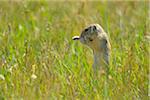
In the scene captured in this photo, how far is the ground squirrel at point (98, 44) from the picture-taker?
212 inches

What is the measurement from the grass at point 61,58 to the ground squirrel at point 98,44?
9 cm

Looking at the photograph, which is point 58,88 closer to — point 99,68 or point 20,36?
point 99,68

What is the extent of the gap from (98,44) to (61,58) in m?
0.33

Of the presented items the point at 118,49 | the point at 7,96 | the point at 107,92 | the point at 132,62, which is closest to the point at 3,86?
the point at 7,96

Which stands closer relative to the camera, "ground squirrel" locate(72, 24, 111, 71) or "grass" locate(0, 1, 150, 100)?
"grass" locate(0, 1, 150, 100)

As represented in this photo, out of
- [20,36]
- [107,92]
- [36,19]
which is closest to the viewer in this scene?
[107,92]

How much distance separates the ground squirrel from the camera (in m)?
5.38

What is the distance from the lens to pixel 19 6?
27.3 ft

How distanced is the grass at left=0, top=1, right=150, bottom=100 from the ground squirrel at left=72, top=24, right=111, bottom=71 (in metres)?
0.09

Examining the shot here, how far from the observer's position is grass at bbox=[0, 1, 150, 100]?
15.7ft

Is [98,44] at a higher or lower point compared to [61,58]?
higher

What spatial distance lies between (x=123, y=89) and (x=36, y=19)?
3170 millimetres

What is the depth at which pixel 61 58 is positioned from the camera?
5555mm

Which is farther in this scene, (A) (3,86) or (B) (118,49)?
(B) (118,49)
